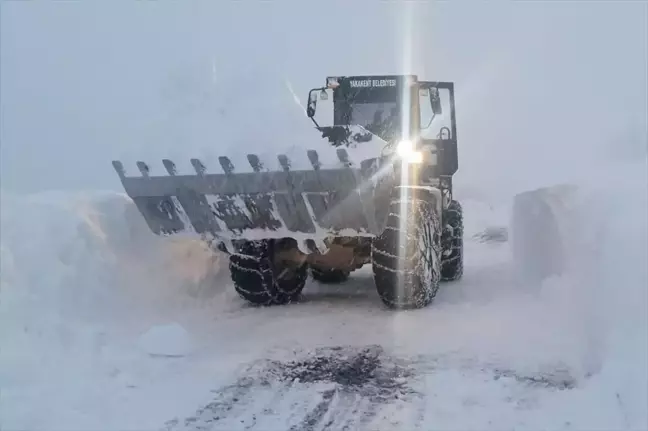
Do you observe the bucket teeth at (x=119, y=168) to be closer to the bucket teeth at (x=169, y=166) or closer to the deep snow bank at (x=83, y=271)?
the bucket teeth at (x=169, y=166)

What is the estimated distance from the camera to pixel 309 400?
3.46 metres

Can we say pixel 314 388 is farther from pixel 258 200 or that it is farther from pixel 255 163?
pixel 255 163

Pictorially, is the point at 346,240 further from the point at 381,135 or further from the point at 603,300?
the point at 603,300

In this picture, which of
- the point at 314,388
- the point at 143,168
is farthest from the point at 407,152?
the point at 314,388

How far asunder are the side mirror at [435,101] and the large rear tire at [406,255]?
6.82 ft

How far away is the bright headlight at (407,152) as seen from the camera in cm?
569

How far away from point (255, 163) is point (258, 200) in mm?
302

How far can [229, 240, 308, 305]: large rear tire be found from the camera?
5812 millimetres

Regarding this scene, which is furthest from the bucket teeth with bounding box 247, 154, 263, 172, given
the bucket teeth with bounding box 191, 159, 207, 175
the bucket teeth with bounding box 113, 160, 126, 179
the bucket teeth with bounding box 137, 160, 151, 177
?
the bucket teeth with bounding box 113, 160, 126, 179

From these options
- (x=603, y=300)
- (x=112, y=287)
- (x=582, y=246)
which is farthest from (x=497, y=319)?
(x=112, y=287)

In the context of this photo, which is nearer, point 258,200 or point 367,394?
point 367,394

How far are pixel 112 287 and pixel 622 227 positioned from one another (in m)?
3.98

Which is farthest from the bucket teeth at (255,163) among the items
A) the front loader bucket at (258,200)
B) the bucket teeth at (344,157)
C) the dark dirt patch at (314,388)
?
the dark dirt patch at (314,388)

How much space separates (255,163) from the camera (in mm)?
4820
